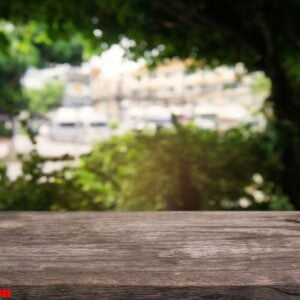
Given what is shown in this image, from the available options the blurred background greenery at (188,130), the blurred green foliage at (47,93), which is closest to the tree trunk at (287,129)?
the blurred background greenery at (188,130)

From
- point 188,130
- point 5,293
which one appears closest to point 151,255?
point 5,293

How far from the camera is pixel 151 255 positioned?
688mm

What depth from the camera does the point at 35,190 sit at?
113 inches

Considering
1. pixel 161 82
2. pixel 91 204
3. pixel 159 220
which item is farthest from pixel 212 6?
pixel 161 82

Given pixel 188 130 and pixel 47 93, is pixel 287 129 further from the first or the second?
pixel 47 93

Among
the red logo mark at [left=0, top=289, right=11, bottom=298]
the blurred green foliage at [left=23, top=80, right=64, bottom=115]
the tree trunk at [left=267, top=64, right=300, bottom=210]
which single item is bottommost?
the red logo mark at [left=0, top=289, right=11, bottom=298]

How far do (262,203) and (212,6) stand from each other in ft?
7.25

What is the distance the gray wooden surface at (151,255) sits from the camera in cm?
59

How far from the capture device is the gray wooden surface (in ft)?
1.93

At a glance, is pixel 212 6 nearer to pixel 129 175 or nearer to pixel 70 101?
pixel 129 175

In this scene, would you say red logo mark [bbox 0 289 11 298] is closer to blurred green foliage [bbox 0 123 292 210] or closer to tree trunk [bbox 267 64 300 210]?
blurred green foliage [bbox 0 123 292 210]

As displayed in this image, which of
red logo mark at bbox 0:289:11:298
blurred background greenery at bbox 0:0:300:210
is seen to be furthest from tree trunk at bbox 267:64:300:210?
red logo mark at bbox 0:289:11:298

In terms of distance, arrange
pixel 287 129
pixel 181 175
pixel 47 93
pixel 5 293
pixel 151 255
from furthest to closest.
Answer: pixel 47 93 < pixel 287 129 < pixel 181 175 < pixel 151 255 < pixel 5 293

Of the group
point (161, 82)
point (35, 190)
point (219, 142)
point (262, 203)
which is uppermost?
point (161, 82)
